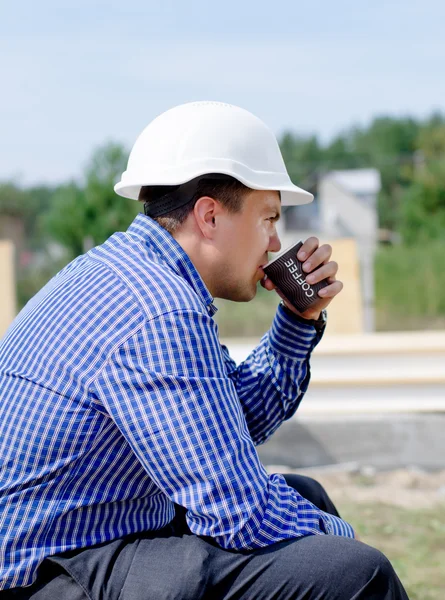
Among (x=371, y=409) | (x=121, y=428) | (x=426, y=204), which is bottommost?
(x=426, y=204)

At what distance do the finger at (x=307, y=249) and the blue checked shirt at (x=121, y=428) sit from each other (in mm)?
614

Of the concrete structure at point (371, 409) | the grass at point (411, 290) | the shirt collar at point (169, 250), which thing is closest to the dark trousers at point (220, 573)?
the shirt collar at point (169, 250)

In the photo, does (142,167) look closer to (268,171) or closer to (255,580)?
(268,171)

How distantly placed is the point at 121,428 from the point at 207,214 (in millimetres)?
615

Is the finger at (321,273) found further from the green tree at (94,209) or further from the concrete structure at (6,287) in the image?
the green tree at (94,209)

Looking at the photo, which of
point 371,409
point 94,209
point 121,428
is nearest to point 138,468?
point 121,428

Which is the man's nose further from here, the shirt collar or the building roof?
the building roof

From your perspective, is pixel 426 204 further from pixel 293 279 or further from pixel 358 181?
pixel 293 279

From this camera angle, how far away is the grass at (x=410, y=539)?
3281 millimetres

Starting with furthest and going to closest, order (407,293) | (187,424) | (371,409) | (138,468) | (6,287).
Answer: (407,293)
(6,287)
(371,409)
(138,468)
(187,424)

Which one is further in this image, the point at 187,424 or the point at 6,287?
the point at 6,287

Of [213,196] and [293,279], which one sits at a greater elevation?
[213,196]

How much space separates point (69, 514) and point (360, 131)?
325ft

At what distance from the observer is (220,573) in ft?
5.56
